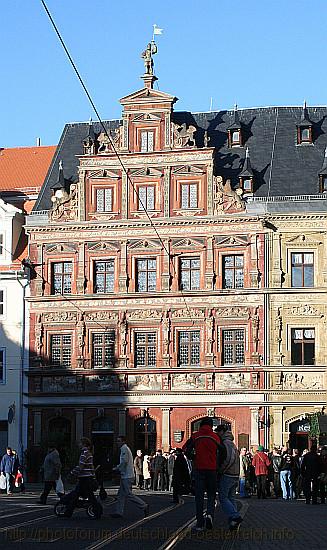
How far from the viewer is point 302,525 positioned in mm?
21328

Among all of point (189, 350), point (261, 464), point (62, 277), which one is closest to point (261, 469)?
point (261, 464)

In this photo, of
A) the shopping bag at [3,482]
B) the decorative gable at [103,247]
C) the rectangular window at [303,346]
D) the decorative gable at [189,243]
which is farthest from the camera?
the decorative gable at [103,247]

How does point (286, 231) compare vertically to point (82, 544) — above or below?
above

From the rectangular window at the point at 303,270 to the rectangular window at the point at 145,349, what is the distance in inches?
267

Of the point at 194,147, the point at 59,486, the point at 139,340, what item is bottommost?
the point at 59,486

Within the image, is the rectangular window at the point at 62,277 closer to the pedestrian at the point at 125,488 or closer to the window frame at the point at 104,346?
the window frame at the point at 104,346

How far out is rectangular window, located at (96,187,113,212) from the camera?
54.4m

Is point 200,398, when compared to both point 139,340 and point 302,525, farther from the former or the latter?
point 302,525

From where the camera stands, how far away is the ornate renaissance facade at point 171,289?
5188cm

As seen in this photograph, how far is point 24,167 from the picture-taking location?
6247cm

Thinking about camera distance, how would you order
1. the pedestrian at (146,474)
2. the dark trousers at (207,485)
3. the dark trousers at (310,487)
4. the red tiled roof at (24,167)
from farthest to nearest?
the red tiled roof at (24,167), the pedestrian at (146,474), the dark trousers at (310,487), the dark trousers at (207,485)

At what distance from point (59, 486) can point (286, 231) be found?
2243 centimetres

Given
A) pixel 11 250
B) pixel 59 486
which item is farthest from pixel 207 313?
pixel 59 486

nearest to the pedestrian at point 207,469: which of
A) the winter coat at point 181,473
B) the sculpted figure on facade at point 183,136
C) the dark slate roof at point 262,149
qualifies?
the winter coat at point 181,473
